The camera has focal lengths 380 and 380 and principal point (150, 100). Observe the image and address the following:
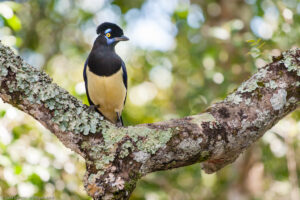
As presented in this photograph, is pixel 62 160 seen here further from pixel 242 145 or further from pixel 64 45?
pixel 64 45

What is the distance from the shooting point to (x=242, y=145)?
9.46ft

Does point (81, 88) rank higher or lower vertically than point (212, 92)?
lower

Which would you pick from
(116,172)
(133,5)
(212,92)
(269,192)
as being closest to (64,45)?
(133,5)

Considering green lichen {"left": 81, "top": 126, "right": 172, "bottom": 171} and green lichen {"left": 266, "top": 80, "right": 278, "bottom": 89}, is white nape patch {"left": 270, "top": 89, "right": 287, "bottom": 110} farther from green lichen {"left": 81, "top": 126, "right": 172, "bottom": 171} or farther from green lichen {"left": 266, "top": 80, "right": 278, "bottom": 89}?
green lichen {"left": 81, "top": 126, "right": 172, "bottom": 171}

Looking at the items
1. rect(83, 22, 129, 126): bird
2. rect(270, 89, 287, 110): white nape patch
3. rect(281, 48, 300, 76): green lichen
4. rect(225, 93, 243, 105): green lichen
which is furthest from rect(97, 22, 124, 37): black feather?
rect(270, 89, 287, 110): white nape patch

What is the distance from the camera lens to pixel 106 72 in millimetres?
4523

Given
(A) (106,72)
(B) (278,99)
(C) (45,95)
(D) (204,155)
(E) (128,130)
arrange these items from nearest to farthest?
A: (C) (45,95) < (E) (128,130) < (D) (204,155) < (B) (278,99) < (A) (106,72)

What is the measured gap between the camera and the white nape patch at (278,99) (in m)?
2.89

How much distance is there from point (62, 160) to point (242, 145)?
261cm

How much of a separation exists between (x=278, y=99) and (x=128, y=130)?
46.3 inches

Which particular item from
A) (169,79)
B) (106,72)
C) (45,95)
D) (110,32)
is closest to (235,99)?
(45,95)

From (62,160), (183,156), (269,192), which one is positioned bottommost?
Answer: (183,156)

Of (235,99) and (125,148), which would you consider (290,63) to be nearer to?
(235,99)

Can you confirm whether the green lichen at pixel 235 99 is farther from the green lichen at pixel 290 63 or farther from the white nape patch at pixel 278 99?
the green lichen at pixel 290 63
